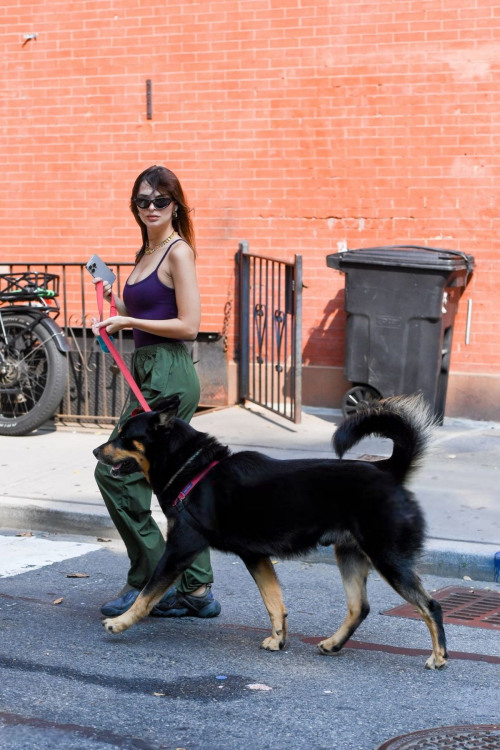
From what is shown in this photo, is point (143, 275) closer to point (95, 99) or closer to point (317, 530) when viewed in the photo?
point (317, 530)

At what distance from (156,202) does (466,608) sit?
2531 mm

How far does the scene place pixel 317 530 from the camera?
419 cm

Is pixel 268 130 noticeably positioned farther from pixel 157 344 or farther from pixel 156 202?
pixel 157 344

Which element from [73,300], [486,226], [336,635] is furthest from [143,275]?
[73,300]

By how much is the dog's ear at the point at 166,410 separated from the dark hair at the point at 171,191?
34.6 inches

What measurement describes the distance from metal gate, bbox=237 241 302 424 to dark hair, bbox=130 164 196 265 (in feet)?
14.1

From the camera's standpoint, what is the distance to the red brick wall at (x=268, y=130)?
9.18m

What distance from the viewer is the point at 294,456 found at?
771 centimetres

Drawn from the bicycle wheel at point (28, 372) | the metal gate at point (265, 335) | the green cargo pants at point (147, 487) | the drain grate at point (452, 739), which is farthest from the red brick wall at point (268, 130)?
the drain grate at point (452, 739)

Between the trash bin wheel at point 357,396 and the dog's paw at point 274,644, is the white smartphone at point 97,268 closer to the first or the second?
the dog's paw at point 274,644

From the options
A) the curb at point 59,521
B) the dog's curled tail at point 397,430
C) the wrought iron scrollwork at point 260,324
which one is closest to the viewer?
the dog's curled tail at point 397,430

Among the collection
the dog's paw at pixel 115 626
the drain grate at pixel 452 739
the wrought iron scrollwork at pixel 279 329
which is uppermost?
the wrought iron scrollwork at pixel 279 329

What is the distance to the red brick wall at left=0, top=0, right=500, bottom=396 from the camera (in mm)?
9180

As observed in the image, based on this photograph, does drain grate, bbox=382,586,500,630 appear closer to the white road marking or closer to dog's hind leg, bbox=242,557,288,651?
dog's hind leg, bbox=242,557,288,651
